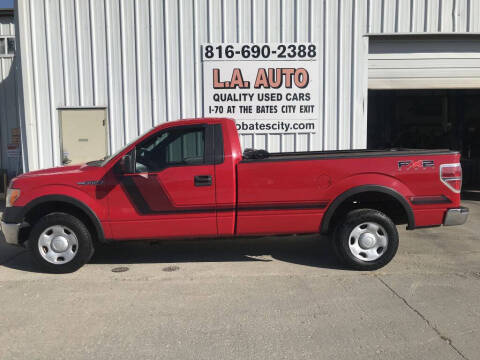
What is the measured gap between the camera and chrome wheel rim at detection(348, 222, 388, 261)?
16.1 ft

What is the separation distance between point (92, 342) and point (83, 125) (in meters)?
6.23

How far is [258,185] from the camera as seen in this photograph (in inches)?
191

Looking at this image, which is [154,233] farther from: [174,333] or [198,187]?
[174,333]

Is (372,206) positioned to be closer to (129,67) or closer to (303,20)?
(303,20)

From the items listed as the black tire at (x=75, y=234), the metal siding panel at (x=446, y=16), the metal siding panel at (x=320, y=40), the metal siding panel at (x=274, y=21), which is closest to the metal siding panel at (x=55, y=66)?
the black tire at (x=75, y=234)

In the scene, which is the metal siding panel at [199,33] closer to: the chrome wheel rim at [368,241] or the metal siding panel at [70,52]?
the metal siding panel at [70,52]

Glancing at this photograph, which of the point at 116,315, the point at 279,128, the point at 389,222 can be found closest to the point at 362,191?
the point at 389,222

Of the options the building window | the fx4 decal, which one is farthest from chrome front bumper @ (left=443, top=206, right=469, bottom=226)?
the building window

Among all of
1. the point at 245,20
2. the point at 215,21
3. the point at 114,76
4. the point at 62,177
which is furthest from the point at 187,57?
the point at 62,177

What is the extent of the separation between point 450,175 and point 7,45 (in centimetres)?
1203

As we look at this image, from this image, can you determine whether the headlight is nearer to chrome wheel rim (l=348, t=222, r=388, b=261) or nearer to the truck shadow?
the truck shadow

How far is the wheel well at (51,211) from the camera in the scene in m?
5.04

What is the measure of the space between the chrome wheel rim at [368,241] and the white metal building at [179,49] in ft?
13.1

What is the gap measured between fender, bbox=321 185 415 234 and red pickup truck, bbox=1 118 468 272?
1cm
